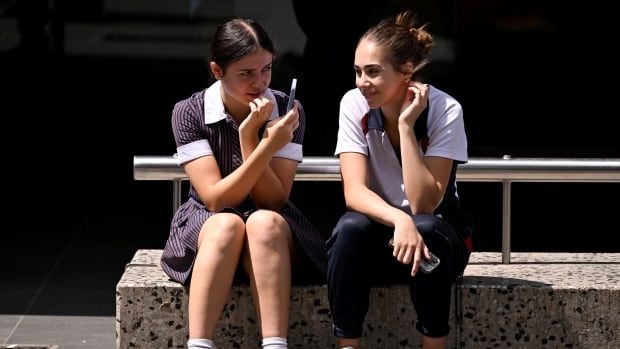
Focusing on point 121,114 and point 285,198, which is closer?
point 285,198

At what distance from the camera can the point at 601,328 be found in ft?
14.1

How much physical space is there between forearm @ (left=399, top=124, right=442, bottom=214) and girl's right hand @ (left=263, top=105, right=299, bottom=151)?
0.37m

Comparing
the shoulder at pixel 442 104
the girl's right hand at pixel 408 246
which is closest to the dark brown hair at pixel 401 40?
the shoulder at pixel 442 104

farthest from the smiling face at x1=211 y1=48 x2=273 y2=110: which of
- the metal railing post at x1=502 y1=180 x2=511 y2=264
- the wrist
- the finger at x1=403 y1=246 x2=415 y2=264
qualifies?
the metal railing post at x1=502 y1=180 x2=511 y2=264

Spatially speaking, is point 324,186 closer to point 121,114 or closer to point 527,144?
point 527,144

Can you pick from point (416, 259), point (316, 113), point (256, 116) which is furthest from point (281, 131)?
point (316, 113)

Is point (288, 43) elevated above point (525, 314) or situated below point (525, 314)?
above

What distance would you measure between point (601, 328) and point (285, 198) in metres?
1.20

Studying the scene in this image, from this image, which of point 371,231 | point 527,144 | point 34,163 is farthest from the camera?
point 527,144

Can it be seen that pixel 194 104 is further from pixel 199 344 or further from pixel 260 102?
pixel 199 344

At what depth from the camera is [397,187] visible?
4.22 meters

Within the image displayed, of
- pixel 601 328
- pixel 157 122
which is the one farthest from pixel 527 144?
pixel 601 328

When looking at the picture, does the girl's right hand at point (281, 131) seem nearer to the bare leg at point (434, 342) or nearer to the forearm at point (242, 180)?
the forearm at point (242, 180)

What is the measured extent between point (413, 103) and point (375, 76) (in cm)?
16
